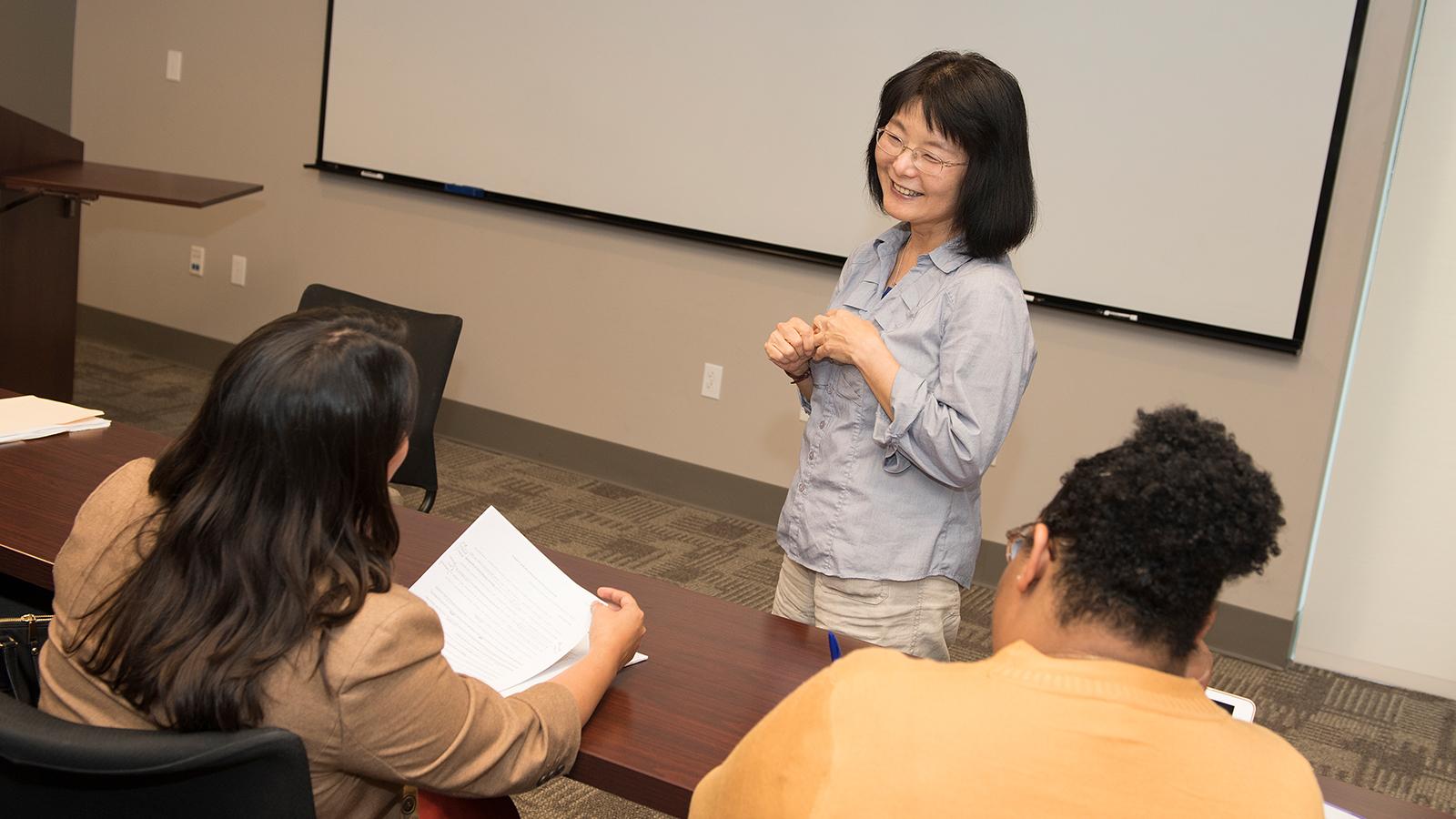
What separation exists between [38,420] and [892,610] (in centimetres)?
156

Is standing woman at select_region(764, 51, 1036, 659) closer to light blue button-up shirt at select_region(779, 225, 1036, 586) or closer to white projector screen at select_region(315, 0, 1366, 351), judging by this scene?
light blue button-up shirt at select_region(779, 225, 1036, 586)

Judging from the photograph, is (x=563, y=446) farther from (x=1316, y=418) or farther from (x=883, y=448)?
(x=883, y=448)

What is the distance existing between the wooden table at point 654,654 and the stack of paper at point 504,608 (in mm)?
86

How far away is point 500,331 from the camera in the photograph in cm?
508

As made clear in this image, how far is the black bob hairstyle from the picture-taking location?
176cm

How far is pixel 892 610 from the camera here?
1.81 meters

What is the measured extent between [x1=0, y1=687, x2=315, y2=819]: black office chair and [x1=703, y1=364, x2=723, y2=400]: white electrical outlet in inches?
141

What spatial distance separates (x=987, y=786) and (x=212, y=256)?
5.50m

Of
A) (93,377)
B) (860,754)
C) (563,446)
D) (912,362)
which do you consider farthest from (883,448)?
(93,377)

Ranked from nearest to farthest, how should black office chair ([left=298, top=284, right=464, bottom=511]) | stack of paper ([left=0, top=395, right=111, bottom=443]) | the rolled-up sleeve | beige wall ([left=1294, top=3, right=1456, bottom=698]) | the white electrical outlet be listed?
the rolled-up sleeve, stack of paper ([left=0, top=395, right=111, bottom=443]), black office chair ([left=298, top=284, right=464, bottom=511]), beige wall ([left=1294, top=3, right=1456, bottom=698]), the white electrical outlet

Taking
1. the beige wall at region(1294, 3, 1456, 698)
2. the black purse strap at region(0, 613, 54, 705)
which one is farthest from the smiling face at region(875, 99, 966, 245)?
the beige wall at region(1294, 3, 1456, 698)

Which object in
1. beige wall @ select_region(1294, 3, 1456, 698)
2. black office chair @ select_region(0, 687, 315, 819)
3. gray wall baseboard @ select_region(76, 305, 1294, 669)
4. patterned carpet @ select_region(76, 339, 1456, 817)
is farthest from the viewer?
gray wall baseboard @ select_region(76, 305, 1294, 669)

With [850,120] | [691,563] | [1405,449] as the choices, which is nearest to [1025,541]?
[691,563]

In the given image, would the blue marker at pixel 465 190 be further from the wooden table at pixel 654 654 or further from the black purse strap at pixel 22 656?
the black purse strap at pixel 22 656
